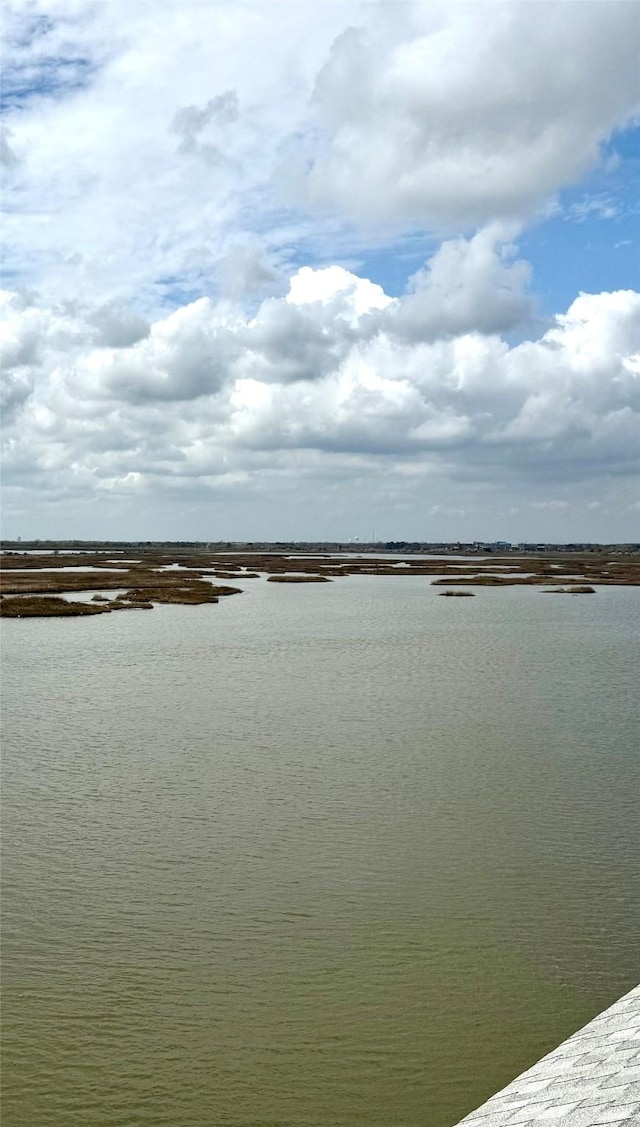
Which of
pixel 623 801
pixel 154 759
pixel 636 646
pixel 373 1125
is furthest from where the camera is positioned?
pixel 636 646

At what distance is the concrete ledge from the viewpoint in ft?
21.7

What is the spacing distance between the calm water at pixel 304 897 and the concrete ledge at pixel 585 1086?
4.32 feet

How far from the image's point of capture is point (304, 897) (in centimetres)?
1472

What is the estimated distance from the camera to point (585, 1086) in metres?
7.45

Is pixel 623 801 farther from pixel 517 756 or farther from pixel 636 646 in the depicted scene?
pixel 636 646

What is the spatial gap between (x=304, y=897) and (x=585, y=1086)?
25.7 ft

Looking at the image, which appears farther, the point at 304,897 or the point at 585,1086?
the point at 304,897

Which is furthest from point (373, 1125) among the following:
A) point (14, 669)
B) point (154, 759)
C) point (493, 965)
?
point (14, 669)

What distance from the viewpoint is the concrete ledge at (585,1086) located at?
21.7 feet

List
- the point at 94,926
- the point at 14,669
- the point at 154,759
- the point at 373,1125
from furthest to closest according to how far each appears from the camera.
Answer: the point at 14,669
the point at 154,759
the point at 94,926
the point at 373,1125

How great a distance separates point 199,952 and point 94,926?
2.03 meters

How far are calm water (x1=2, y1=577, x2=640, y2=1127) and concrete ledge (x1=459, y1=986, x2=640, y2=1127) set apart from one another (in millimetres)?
1316

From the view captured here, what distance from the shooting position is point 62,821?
60.5 feet

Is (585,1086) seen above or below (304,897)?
above
